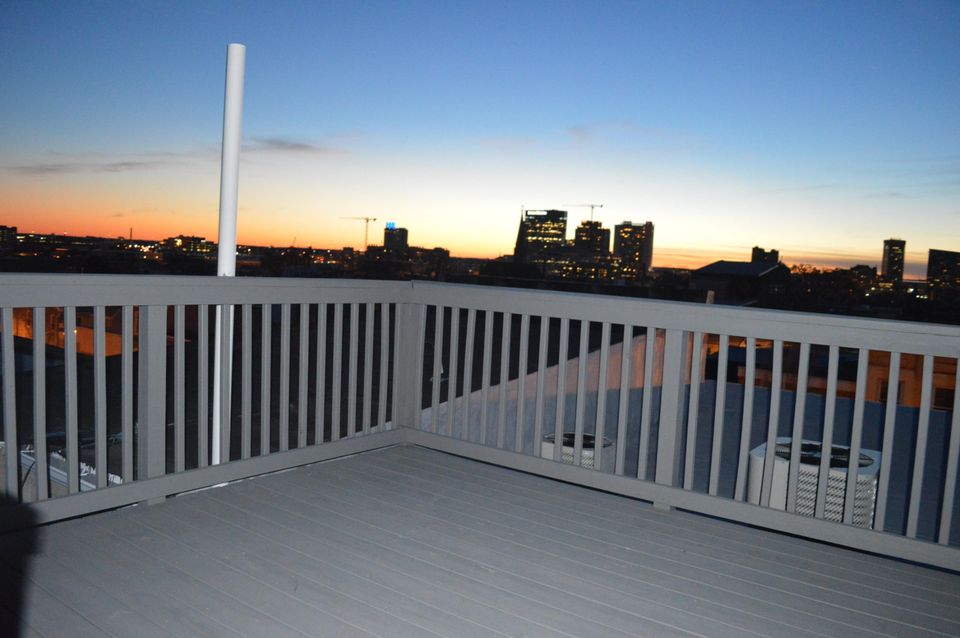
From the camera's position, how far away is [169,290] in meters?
2.76

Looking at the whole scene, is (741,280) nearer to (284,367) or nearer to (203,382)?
(284,367)

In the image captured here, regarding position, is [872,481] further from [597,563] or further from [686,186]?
[686,186]

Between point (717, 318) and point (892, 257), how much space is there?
20.6 metres

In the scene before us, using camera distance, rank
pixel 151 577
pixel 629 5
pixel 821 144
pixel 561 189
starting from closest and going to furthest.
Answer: pixel 151 577 → pixel 629 5 → pixel 821 144 → pixel 561 189

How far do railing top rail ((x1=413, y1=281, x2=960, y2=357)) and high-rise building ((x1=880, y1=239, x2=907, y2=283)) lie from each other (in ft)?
62.2

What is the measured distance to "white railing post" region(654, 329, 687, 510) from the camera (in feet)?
9.70

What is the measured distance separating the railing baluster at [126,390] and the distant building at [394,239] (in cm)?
1273

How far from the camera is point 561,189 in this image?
20.5 metres

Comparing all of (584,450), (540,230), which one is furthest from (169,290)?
(540,230)

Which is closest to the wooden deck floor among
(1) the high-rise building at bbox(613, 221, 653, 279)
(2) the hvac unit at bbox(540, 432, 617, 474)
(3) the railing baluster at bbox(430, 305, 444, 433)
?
(3) the railing baluster at bbox(430, 305, 444, 433)

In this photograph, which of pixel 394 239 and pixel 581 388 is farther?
pixel 394 239

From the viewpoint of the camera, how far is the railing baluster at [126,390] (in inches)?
102

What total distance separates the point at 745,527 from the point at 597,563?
847mm

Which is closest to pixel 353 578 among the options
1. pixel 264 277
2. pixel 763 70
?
pixel 264 277
